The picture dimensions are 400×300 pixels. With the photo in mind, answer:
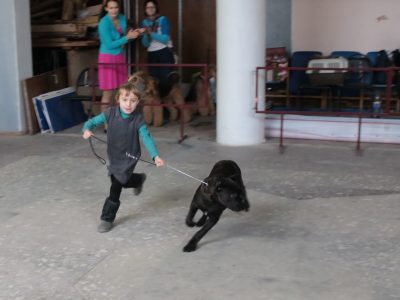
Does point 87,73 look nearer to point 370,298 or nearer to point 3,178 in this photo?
point 3,178

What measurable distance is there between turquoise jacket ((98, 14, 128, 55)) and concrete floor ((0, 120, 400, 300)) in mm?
1597

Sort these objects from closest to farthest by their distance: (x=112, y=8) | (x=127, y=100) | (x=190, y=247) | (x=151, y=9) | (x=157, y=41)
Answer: (x=190, y=247)
(x=127, y=100)
(x=112, y=8)
(x=151, y=9)
(x=157, y=41)

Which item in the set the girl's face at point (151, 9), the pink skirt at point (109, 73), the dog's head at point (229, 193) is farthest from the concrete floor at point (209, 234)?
the girl's face at point (151, 9)

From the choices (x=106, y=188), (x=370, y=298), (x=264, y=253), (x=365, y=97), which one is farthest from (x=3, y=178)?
(x=365, y=97)

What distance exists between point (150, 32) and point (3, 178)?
3.04m

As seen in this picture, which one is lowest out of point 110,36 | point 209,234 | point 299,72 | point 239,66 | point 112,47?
point 209,234

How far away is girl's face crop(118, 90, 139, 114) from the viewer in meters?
4.42

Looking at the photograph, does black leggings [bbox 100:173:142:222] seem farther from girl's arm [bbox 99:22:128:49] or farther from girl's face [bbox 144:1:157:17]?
girl's face [bbox 144:1:157:17]

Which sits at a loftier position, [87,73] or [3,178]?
[87,73]

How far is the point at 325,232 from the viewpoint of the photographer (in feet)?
15.0

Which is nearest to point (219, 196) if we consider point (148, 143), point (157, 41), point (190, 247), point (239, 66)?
point (190, 247)

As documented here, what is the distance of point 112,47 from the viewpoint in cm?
781

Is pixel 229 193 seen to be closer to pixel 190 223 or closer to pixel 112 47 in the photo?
pixel 190 223

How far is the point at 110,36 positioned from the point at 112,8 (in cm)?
35
